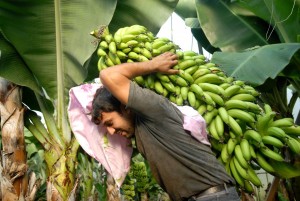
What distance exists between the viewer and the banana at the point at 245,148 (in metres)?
1.71

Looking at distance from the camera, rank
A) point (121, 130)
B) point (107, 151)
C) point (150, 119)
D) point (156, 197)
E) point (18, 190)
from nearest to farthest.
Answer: point (150, 119)
point (121, 130)
point (107, 151)
point (18, 190)
point (156, 197)

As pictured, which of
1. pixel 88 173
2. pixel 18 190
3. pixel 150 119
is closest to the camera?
pixel 150 119

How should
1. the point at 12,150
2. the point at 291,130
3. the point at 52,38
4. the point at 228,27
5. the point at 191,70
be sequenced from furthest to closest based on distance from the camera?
the point at 228,27, the point at 52,38, the point at 12,150, the point at 291,130, the point at 191,70

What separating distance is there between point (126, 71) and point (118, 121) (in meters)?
0.22

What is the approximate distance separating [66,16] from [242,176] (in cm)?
172

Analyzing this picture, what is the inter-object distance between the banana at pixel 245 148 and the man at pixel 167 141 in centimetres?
13

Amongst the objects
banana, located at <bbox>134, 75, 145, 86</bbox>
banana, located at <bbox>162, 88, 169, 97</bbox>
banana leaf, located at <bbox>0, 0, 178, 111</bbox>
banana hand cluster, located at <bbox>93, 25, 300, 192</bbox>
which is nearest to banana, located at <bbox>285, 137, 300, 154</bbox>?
banana hand cluster, located at <bbox>93, 25, 300, 192</bbox>

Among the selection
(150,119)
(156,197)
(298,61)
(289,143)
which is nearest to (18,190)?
(150,119)

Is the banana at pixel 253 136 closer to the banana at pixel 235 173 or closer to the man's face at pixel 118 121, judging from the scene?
the banana at pixel 235 173

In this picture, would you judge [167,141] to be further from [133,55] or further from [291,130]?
[291,130]

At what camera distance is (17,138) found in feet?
9.53

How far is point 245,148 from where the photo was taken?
171 cm

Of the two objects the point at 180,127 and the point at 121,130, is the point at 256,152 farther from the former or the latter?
the point at 121,130

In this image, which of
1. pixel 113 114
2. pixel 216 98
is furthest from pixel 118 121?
pixel 216 98
